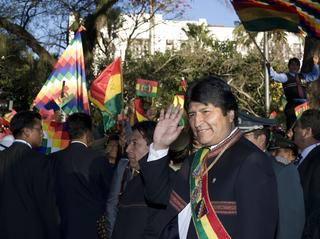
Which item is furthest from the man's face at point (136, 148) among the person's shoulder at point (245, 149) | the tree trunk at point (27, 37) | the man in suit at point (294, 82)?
the tree trunk at point (27, 37)

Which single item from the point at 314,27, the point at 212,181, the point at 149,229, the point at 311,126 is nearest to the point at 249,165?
the point at 212,181

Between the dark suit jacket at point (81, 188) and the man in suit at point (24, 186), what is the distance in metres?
0.22

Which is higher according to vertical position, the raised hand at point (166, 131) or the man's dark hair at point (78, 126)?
the raised hand at point (166, 131)

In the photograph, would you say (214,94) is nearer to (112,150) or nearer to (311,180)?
(311,180)

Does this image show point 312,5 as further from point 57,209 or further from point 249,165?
point 57,209

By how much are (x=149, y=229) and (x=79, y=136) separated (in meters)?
2.76

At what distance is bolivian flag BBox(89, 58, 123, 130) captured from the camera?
1126 cm

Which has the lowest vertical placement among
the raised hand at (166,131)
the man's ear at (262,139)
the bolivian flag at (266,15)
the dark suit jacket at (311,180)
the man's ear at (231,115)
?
the dark suit jacket at (311,180)

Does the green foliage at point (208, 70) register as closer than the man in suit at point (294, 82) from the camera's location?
No

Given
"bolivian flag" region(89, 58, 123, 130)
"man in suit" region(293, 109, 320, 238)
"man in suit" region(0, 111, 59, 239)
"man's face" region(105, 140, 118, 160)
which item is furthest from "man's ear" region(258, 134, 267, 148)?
"bolivian flag" region(89, 58, 123, 130)

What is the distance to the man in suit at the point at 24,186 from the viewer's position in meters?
6.65

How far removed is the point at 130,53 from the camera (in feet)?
107

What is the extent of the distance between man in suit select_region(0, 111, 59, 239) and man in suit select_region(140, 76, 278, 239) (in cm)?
307

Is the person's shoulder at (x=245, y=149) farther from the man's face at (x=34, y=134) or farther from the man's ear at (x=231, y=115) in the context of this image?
the man's face at (x=34, y=134)
